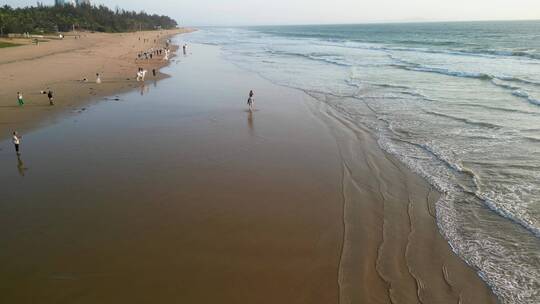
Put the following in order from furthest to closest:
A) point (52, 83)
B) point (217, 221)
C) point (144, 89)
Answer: point (52, 83), point (144, 89), point (217, 221)

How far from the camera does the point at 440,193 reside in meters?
11.4

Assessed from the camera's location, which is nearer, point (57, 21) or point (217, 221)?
point (217, 221)

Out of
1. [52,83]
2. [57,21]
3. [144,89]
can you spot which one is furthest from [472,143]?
[57,21]

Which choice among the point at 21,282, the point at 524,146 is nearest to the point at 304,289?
the point at 21,282

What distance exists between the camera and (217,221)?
9609mm

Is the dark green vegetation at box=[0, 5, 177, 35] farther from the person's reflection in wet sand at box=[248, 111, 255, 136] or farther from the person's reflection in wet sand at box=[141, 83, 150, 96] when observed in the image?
the person's reflection in wet sand at box=[248, 111, 255, 136]

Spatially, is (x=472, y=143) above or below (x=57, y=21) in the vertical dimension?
below

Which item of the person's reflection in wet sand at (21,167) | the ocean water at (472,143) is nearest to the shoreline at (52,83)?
the person's reflection in wet sand at (21,167)

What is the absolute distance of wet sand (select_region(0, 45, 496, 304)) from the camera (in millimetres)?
7312

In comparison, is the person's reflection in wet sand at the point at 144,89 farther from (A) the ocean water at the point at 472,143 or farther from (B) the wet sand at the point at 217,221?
(A) the ocean water at the point at 472,143

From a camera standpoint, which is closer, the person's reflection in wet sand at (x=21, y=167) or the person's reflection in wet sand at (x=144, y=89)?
the person's reflection in wet sand at (x=21, y=167)

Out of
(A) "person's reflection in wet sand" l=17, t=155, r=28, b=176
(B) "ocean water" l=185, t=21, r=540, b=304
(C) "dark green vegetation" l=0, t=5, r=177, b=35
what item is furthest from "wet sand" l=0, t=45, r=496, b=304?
→ (C) "dark green vegetation" l=0, t=5, r=177, b=35

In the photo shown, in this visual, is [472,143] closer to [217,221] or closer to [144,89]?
[217,221]

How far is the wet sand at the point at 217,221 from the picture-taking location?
24.0ft
